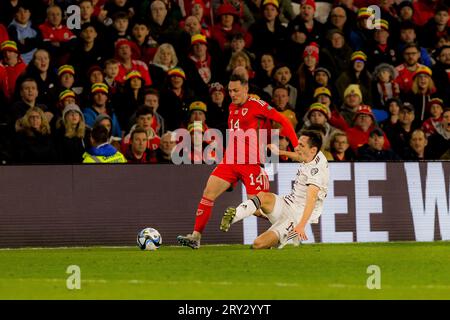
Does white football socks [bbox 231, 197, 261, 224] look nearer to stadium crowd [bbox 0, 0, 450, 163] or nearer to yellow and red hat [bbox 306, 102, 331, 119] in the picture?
stadium crowd [bbox 0, 0, 450, 163]

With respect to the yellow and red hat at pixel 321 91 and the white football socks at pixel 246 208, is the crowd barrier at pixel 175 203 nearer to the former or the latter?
the yellow and red hat at pixel 321 91

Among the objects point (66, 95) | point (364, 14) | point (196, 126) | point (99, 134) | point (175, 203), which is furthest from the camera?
point (364, 14)

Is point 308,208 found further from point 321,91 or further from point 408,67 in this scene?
point 408,67

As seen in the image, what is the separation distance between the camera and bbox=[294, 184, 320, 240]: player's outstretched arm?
14.8 metres

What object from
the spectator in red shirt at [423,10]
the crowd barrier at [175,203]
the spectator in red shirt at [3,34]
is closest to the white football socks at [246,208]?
the crowd barrier at [175,203]

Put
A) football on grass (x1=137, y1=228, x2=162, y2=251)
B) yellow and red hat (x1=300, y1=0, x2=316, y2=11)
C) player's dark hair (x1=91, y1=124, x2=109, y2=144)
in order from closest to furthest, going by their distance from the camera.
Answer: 1. football on grass (x1=137, y1=228, x2=162, y2=251)
2. player's dark hair (x1=91, y1=124, x2=109, y2=144)
3. yellow and red hat (x1=300, y1=0, x2=316, y2=11)

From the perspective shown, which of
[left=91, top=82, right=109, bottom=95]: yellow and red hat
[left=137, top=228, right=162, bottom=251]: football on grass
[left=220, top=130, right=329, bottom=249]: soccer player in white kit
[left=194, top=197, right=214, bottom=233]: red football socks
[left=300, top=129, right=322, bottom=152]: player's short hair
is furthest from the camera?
[left=91, top=82, right=109, bottom=95]: yellow and red hat

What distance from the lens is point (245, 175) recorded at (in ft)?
51.9

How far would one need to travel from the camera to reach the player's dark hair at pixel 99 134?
17453mm

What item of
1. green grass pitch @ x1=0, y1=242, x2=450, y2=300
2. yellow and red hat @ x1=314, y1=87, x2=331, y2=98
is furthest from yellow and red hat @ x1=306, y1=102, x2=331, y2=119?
green grass pitch @ x1=0, y1=242, x2=450, y2=300

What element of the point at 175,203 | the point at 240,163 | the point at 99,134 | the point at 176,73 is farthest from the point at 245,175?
the point at 176,73

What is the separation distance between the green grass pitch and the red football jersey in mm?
1218

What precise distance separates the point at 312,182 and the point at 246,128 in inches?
49.0

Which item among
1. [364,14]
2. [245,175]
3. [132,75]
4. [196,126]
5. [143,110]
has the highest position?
[364,14]
